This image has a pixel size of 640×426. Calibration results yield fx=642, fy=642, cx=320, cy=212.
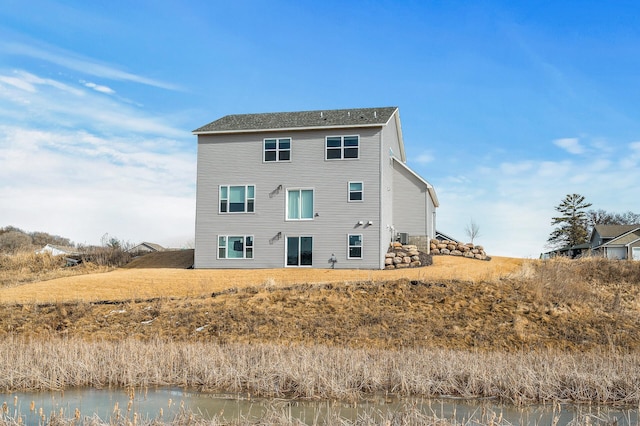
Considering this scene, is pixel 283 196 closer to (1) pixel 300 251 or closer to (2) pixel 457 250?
(1) pixel 300 251

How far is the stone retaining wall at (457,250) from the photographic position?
34.2 meters

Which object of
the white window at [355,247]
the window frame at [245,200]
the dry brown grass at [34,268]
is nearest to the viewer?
the white window at [355,247]

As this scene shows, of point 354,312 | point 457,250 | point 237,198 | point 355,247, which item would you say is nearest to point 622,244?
point 457,250

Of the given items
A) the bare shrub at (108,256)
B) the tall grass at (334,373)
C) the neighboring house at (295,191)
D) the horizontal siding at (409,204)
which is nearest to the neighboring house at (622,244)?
the horizontal siding at (409,204)

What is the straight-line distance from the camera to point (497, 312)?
19344 mm

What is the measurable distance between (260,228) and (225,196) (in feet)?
8.06

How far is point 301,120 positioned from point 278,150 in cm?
199

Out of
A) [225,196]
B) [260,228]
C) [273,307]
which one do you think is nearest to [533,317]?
[273,307]

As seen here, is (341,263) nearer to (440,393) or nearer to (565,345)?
(565,345)

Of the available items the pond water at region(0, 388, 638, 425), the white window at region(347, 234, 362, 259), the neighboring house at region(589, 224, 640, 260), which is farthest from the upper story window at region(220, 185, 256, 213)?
the neighboring house at region(589, 224, 640, 260)

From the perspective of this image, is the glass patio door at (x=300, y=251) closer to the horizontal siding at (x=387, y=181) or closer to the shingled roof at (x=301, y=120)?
the horizontal siding at (x=387, y=181)

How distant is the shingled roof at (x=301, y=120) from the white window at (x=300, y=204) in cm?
314

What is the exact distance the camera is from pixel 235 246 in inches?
1220

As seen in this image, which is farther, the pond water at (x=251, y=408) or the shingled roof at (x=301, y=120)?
the shingled roof at (x=301, y=120)
